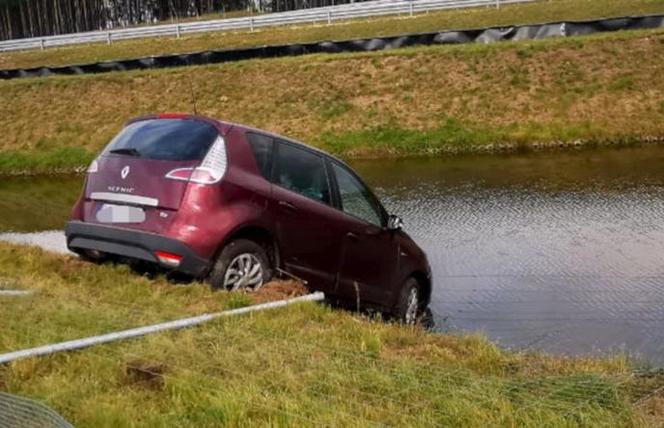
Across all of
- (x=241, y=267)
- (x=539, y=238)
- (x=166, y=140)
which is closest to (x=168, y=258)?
(x=241, y=267)

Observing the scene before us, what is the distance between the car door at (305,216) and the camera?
7.23 metres

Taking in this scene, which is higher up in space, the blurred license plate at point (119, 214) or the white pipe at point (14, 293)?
the blurred license plate at point (119, 214)

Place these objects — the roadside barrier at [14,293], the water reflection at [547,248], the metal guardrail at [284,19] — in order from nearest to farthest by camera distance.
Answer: the roadside barrier at [14,293], the water reflection at [547,248], the metal guardrail at [284,19]

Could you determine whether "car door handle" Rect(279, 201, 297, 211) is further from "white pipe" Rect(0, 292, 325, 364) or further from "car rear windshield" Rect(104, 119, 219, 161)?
"white pipe" Rect(0, 292, 325, 364)

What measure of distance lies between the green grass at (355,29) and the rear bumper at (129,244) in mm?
33076

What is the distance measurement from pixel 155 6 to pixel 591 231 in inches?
3306

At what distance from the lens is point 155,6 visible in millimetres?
88938

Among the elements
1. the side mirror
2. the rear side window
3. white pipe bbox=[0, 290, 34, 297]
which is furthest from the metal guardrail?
white pipe bbox=[0, 290, 34, 297]

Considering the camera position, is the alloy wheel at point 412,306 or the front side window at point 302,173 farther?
the alloy wheel at point 412,306

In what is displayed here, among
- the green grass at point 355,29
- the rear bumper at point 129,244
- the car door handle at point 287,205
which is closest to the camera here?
the rear bumper at point 129,244

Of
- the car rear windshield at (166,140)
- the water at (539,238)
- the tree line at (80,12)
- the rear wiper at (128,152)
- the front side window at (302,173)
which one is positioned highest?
the tree line at (80,12)

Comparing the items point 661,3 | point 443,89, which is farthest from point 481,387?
point 661,3

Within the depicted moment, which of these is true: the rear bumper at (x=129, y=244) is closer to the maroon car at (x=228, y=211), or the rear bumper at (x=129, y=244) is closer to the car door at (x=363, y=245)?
the maroon car at (x=228, y=211)

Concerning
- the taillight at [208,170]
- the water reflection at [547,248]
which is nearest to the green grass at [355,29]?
the water reflection at [547,248]
